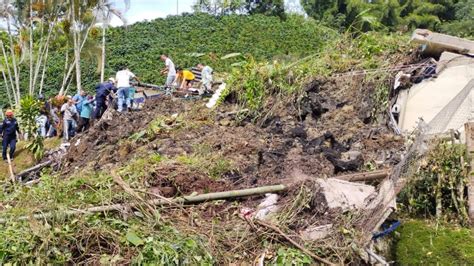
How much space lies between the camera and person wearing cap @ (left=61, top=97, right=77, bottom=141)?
14445 mm

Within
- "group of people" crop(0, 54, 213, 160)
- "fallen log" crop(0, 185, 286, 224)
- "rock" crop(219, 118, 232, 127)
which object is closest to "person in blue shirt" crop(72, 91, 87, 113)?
"group of people" crop(0, 54, 213, 160)

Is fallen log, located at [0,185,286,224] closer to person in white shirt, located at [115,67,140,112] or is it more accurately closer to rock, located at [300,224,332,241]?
rock, located at [300,224,332,241]

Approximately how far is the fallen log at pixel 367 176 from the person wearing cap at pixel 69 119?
313 inches

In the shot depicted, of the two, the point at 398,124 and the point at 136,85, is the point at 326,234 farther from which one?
the point at 136,85

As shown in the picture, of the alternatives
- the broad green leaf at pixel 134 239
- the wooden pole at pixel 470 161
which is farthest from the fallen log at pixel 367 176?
the broad green leaf at pixel 134 239

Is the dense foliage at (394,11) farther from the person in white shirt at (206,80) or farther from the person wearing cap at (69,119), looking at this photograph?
the person wearing cap at (69,119)

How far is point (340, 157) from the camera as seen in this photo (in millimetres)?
9359

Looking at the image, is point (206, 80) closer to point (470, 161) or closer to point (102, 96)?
point (102, 96)

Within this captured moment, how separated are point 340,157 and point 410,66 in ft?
11.8

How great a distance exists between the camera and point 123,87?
46.3 feet

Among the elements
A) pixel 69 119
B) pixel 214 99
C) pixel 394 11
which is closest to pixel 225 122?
pixel 214 99

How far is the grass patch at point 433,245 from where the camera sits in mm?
7430

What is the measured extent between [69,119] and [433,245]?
9299mm

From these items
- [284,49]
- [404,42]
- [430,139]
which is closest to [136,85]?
[404,42]
